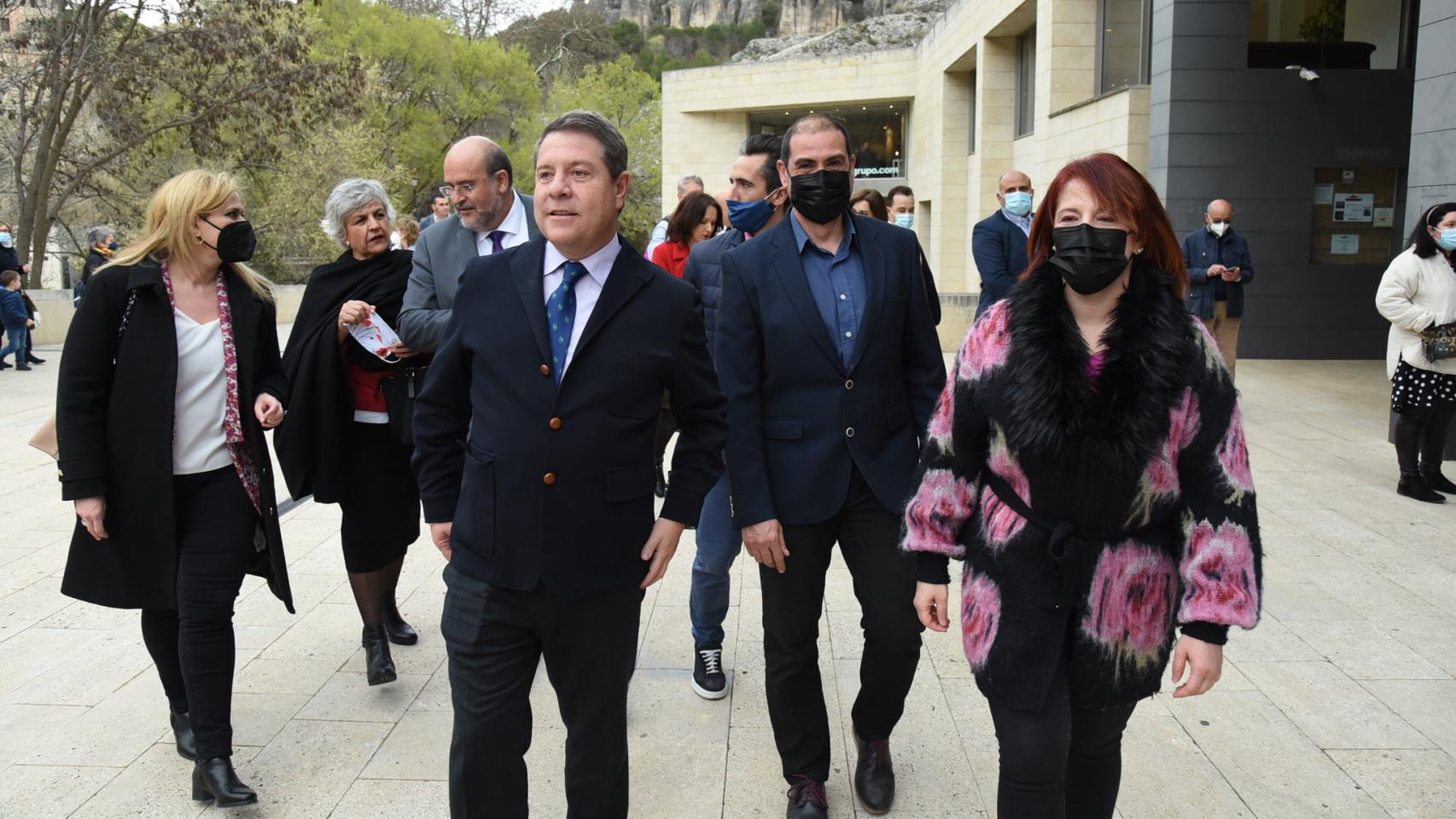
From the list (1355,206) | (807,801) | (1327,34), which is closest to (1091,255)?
(807,801)

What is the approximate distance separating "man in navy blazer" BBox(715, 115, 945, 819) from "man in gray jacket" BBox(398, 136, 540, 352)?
3.87 ft

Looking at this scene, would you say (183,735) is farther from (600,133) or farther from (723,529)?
(600,133)

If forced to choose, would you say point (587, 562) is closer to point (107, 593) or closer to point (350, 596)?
point (107, 593)

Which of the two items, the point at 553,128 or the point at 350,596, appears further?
the point at 350,596

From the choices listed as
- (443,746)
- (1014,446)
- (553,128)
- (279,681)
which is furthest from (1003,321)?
(279,681)

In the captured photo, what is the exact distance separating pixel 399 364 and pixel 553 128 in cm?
187

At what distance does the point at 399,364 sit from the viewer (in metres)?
4.27

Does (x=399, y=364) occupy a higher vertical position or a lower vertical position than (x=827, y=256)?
lower

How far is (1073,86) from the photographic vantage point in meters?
19.1

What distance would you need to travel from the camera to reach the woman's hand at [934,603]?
2688 millimetres

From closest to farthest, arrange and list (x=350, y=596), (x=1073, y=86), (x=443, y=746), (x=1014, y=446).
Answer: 1. (x=1014, y=446)
2. (x=443, y=746)
3. (x=350, y=596)
4. (x=1073, y=86)

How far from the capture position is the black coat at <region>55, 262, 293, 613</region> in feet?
11.0

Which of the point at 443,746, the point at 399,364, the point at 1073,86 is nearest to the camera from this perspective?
the point at 443,746

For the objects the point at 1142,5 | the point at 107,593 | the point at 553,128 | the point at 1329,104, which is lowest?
the point at 107,593
